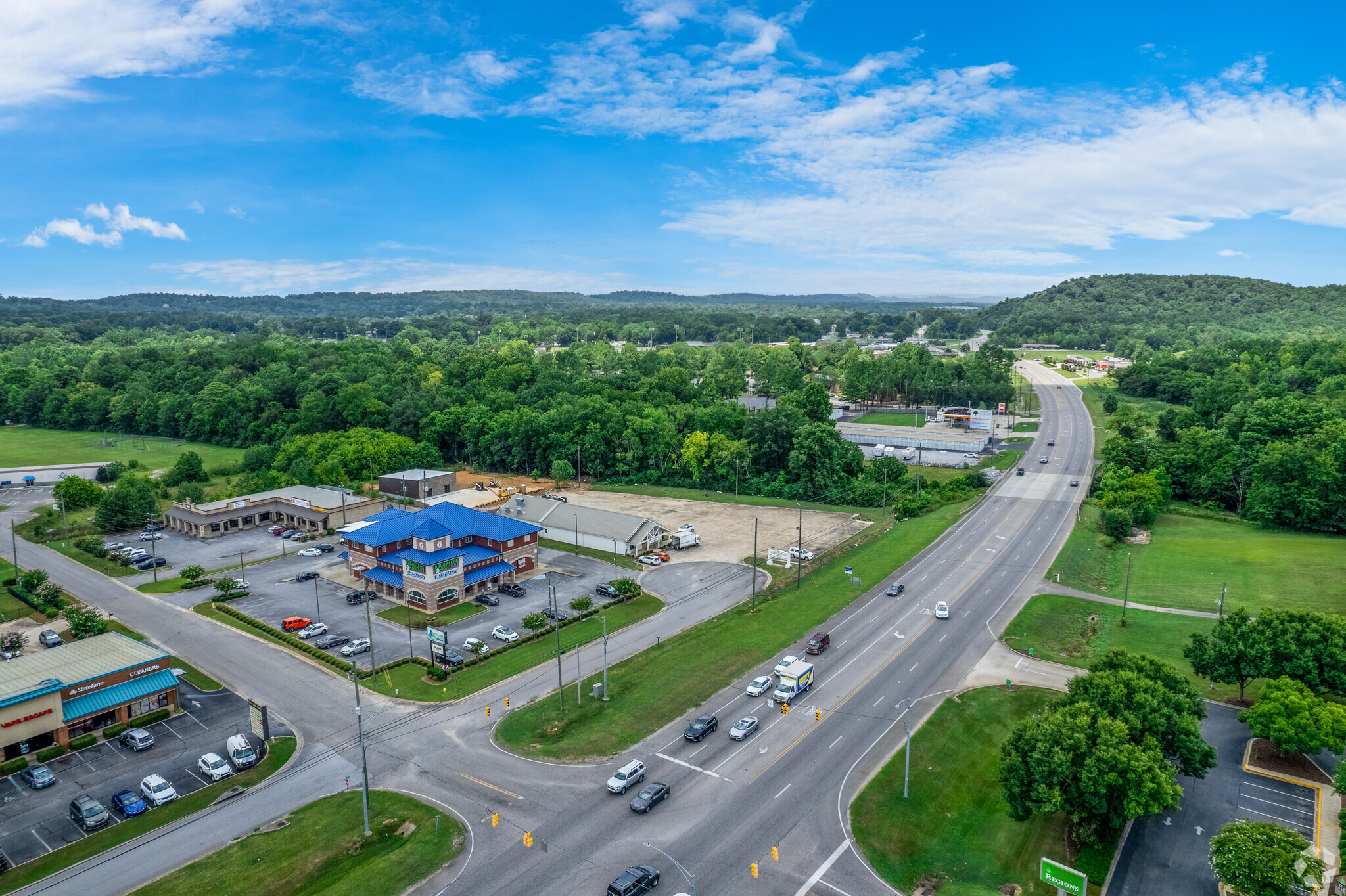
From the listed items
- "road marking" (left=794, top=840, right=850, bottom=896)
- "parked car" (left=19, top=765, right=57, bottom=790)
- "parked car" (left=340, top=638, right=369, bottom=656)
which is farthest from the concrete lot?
"parked car" (left=19, top=765, right=57, bottom=790)

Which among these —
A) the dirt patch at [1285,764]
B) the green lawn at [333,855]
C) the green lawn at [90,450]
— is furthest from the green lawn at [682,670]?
the green lawn at [90,450]

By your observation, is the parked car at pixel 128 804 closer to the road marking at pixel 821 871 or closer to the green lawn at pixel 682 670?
the green lawn at pixel 682 670

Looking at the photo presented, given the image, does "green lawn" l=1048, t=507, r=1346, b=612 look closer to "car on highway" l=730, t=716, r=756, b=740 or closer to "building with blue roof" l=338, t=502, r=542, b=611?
"car on highway" l=730, t=716, r=756, b=740

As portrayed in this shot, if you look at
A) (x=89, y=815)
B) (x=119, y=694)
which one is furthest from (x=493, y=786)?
(x=119, y=694)

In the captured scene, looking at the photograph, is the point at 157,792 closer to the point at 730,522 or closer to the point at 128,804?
the point at 128,804

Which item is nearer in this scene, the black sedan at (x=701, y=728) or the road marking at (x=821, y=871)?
the road marking at (x=821, y=871)

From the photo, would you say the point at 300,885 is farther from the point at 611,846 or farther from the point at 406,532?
the point at 406,532
